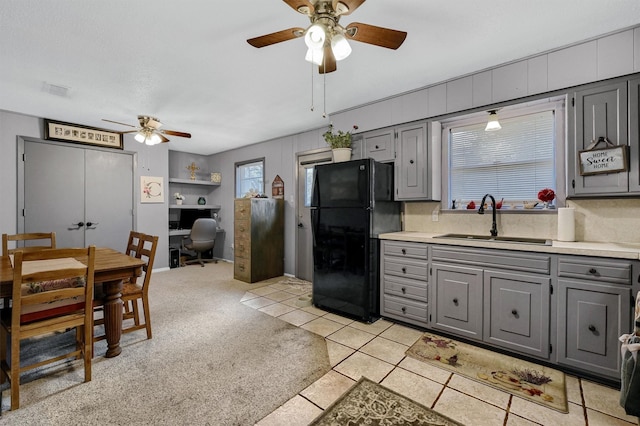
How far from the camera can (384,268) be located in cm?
312

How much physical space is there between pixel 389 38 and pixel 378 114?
1.83 meters

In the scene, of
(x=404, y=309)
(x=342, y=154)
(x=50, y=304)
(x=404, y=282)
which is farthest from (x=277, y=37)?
(x=404, y=309)

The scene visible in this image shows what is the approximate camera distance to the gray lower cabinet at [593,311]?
6.26 feet

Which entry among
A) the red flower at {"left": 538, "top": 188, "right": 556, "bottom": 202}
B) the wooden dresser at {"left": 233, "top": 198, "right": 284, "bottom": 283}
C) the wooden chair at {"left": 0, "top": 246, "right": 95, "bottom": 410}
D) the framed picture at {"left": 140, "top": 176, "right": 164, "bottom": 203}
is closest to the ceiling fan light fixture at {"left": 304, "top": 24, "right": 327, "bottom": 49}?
the wooden chair at {"left": 0, "top": 246, "right": 95, "bottom": 410}

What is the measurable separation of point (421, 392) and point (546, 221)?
196 cm

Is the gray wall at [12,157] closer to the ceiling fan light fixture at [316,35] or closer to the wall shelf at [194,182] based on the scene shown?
the wall shelf at [194,182]

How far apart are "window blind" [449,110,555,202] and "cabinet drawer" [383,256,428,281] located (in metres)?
0.95

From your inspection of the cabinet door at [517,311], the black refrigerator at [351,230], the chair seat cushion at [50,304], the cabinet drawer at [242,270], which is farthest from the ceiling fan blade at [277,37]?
the cabinet drawer at [242,270]

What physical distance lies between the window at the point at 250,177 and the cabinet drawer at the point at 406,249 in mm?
3230

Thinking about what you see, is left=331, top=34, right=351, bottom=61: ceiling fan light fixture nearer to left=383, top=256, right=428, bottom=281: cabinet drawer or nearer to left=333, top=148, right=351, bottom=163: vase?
left=333, top=148, right=351, bottom=163: vase

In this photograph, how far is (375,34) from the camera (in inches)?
68.4

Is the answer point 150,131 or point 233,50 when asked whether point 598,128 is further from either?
point 150,131

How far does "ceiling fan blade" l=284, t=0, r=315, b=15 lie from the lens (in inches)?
58.6

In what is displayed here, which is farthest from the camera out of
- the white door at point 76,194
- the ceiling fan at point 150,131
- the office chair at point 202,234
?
the office chair at point 202,234
